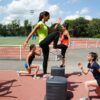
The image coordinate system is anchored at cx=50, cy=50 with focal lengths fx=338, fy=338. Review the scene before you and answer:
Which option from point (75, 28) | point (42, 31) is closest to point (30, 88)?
point (42, 31)

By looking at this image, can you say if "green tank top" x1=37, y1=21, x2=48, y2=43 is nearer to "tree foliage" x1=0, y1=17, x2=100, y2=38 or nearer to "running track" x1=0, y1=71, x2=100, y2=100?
"running track" x1=0, y1=71, x2=100, y2=100

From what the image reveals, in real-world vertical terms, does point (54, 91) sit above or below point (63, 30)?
below

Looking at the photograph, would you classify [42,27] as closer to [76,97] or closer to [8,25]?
[76,97]

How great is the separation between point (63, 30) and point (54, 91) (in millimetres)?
4841

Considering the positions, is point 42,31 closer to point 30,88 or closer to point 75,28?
point 30,88

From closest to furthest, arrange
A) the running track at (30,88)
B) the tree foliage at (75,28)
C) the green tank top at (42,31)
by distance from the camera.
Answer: the running track at (30,88) < the green tank top at (42,31) < the tree foliage at (75,28)

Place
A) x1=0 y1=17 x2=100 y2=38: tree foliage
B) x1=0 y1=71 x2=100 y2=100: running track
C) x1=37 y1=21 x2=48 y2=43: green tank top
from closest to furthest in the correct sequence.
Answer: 1. x1=0 y1=71 x2=100 y2=100: running track
2. x1=37 y1=21 x2=48 y2=43: green tank top
3. x1=0 y1=17 x2=100 y2=38: tree foliage

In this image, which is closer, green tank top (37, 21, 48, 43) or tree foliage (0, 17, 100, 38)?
green tank top (37, 21, 48, 43)

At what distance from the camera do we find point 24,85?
9.18 meters

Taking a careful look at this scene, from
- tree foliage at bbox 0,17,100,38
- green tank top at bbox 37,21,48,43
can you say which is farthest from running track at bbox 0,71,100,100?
tree foliage at bbox 0,17,100,38

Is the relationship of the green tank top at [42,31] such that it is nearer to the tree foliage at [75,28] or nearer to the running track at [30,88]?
the running track at [30,88]

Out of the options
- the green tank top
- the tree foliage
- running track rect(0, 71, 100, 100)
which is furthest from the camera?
the tree foliage

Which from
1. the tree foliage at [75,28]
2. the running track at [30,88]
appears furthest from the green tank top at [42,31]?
the tree foliage at [75,28]

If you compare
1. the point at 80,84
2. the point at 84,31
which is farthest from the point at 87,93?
the point at 84,31
